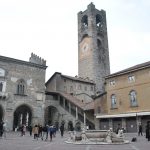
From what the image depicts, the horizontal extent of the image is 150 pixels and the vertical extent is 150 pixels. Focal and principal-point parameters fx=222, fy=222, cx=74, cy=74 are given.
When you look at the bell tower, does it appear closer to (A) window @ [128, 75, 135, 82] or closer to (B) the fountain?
(A) window @ [128, 75, 135, 82]

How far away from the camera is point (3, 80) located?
33.6 m

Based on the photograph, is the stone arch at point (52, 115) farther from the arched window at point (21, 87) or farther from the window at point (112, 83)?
the window at point (112, 83)

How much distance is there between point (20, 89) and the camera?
35406 mm

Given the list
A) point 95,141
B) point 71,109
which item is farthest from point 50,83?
point 95,141

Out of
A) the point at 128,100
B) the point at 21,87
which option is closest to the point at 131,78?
the point at 128,100

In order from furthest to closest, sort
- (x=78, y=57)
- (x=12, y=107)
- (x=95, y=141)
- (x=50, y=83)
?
1. (x=78, y=57)
2. (x=50, y=83)
3. (x=12, y=107)
4. (x=95, y=141)

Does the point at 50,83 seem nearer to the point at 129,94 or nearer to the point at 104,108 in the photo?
the point at 104,108

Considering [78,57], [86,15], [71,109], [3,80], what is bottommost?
[71,109]

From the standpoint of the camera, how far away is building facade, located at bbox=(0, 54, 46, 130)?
33062mm

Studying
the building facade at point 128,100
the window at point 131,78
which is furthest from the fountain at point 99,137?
the window at point 131,78

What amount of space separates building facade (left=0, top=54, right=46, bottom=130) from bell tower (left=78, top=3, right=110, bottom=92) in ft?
69.4

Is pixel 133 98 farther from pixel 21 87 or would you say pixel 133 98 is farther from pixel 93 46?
pixel 93 46

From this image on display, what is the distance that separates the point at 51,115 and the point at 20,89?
32.5 ft

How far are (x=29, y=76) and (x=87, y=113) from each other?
11529 millimetres
